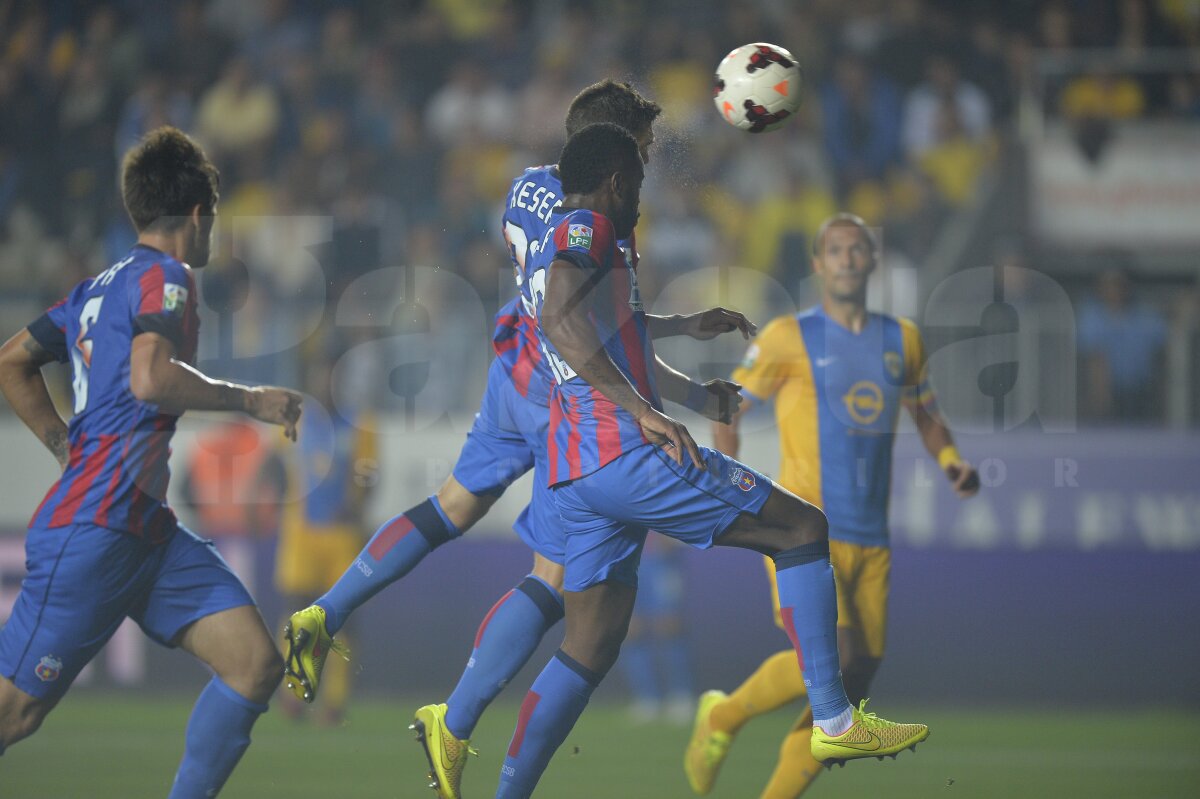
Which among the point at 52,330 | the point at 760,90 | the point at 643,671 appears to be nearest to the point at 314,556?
the point at 643,671

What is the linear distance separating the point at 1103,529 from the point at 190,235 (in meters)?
6.73

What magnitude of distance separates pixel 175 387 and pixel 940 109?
8.93 meters

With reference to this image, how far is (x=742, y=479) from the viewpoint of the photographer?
4680 millimetres

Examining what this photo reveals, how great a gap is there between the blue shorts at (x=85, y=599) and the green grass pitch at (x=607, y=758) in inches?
80.8

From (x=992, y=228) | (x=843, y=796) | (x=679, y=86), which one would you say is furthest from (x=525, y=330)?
(x=679, y=86)

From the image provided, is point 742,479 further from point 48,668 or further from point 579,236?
point 48,668

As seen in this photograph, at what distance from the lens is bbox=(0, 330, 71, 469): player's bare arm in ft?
16.6

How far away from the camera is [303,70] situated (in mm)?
13406

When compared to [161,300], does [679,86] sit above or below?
above

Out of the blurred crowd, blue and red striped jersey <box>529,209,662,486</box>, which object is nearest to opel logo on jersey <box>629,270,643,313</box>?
blue and red striped jersey <box>529,209,662,486</box>

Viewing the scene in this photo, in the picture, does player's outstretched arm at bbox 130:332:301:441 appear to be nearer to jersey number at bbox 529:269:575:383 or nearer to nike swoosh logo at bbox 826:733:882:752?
jersey number at bbox 529:269:575:383

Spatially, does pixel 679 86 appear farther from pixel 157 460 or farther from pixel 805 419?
pixel 157 460

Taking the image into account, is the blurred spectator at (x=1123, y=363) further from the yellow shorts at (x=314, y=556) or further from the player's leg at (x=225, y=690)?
the player's leg at (x=225, y=690)

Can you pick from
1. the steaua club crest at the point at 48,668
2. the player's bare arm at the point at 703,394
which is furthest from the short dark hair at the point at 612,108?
the steaua club crest at the point at 48,668
